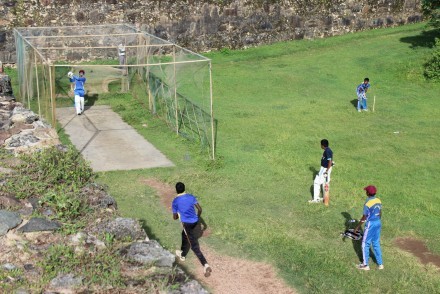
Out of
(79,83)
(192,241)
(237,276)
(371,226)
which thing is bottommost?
(237,276)

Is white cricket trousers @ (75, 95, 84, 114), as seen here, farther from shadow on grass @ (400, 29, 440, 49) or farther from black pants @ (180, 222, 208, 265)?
shadow on grass @ (400, 29, 440, 49)

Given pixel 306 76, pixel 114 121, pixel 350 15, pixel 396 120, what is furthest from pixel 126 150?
pixel 350 15

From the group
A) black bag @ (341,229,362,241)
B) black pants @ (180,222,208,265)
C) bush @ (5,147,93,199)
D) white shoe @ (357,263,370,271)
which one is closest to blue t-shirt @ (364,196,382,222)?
white shoe @ (357,263,370,271)

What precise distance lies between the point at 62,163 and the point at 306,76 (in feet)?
49.3

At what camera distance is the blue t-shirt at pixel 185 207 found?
944 centimetres

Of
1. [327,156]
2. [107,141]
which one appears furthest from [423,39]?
[327,156]

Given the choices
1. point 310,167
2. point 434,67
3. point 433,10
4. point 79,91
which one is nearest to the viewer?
point 310,167

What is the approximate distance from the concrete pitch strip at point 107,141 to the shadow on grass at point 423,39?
13.2 metres

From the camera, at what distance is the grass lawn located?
1029 centimetres

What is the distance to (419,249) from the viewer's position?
1055 centimetres

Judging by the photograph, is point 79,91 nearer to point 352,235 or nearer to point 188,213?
point 188,213

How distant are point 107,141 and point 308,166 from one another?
550 cm

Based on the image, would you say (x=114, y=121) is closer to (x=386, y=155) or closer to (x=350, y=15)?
(x=386, y=155)

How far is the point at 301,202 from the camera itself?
12.5m
